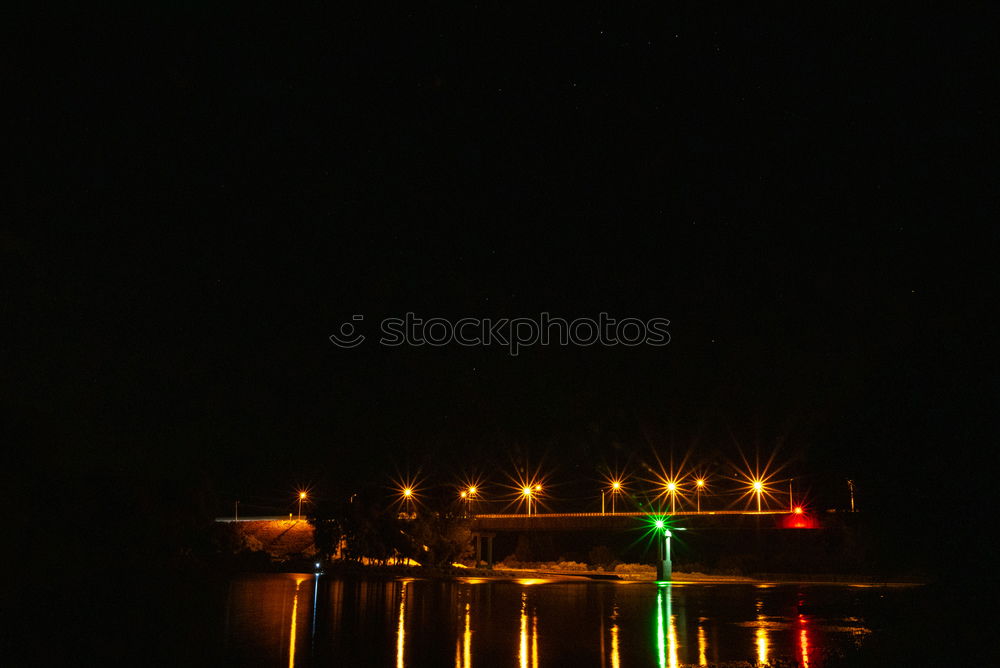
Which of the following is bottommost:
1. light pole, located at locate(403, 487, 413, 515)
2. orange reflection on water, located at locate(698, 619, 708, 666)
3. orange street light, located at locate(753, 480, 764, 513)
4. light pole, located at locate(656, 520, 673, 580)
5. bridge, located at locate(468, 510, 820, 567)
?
orange reflection on water, located at locate(698, 619, 708, 666)

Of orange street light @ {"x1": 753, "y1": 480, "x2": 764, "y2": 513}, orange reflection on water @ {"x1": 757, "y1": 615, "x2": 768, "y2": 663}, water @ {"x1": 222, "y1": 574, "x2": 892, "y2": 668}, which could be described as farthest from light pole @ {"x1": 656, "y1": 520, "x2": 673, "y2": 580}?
orange reflection on water @ {"x1": 757, "y1": 615, "x2": 768, "y2": 663}

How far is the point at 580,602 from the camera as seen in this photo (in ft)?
118

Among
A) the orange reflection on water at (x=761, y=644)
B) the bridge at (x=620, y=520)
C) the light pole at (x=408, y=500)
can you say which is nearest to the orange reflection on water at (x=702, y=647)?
the orange reflection on water at (x=761, y=644)

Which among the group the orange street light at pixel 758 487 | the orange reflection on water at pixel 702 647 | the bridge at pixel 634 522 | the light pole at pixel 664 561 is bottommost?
the orange reflection on water at pixel 702 647

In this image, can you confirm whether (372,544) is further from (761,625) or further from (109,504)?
(761,625)

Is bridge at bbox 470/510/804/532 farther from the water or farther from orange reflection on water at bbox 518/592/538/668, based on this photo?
orange reflection on water at bbox 518/592/538/668

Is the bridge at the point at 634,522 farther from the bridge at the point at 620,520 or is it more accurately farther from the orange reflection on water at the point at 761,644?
the orange reflection on water at the point at 761,644

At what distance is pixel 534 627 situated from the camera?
25.1 meters

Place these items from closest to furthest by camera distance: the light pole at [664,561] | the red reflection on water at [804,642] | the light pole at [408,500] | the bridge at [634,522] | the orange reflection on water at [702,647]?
the orange reflection on water at [702,647] → the red reflection on water at [804,642] → the light pole at [664,561] → the bridge at [634,522] → the light pole at [408,500]

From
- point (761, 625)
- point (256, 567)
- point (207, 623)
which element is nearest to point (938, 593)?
point (761, 625)

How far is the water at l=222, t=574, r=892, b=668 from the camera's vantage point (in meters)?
18.7

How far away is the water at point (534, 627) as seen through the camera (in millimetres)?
18734

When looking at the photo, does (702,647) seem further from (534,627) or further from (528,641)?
(534,627)

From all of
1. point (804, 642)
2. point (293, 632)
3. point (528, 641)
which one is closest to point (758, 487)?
point (804, 642)
